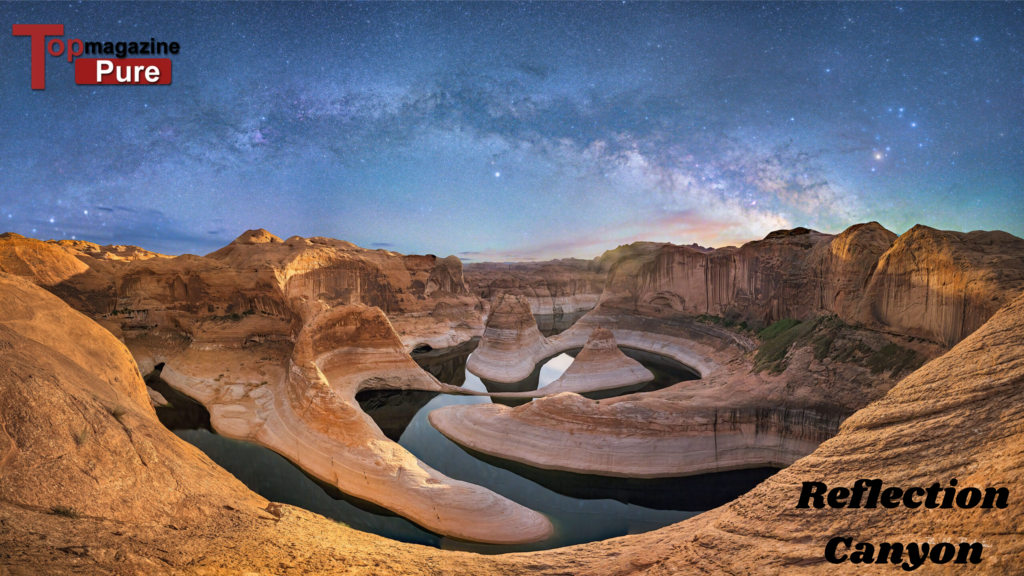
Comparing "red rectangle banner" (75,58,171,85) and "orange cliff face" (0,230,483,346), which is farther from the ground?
"red rectangle banner" (75,58,171,85)

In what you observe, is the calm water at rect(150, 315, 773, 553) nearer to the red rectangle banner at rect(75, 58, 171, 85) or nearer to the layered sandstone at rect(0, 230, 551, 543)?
the layered sandstone at rect(0, 230, 551, 543)

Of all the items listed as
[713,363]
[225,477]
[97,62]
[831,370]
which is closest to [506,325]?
[713,363]

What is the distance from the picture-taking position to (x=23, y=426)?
3721mm

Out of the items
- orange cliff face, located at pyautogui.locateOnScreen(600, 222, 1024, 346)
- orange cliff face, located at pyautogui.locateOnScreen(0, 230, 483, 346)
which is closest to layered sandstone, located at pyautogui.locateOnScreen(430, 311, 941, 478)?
orange cliff face, located at pyautogui.locateOnScreen(600, 222, 1024, 346)

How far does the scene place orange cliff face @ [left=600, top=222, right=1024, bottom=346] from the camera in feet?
28.3

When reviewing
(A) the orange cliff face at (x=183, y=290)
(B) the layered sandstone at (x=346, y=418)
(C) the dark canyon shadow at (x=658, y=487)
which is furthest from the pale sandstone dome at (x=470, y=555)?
(A) the orange cliff face at (x=183, y=290)

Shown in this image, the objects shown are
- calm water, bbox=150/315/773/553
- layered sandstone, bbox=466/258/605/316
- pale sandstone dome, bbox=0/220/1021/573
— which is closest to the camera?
pale sandstone dome, bbox=0/220/1021/573

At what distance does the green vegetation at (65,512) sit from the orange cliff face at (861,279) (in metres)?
14.8

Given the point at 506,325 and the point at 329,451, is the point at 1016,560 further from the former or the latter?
the point at 506,325

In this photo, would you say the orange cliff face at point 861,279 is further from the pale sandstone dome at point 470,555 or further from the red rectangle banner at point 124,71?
the red rectangle banner at point 124,71

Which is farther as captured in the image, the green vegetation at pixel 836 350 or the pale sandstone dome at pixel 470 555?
the green vegetation at pixel 836 350

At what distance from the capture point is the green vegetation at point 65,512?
3227 mm

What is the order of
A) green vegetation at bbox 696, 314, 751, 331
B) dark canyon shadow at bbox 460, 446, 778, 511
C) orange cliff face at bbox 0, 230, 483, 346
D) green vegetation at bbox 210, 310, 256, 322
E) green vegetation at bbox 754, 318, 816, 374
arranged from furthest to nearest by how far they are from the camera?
1. green vegetation at bbox 696, 314, 751, 331
2. green vegetation at bbox 210, 310, 256, 322
3. orange cliff face at bbox 0, 230, 483, 346
4. green vegetation at bbox 754, 318, 816, 374
5. dark canyon shadow at bbox 460, 446, 778, 511

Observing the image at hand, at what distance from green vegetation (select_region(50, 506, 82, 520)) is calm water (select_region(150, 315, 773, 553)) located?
584 cm
